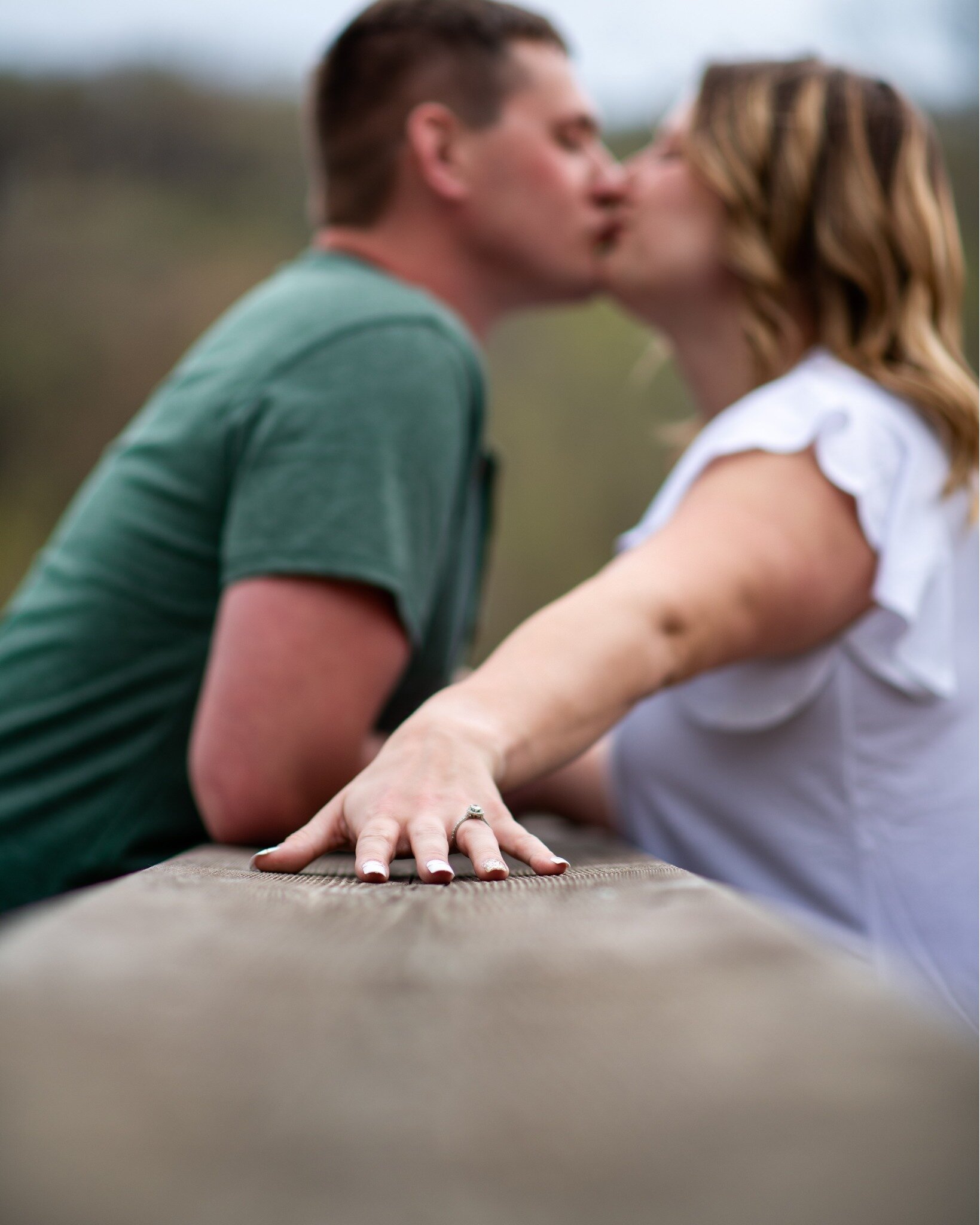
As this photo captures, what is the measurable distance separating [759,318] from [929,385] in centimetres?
26

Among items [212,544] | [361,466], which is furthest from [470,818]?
[212,544]

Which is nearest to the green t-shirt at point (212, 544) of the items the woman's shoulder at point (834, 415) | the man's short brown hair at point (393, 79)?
the woman's shoulder at point (834, 415)

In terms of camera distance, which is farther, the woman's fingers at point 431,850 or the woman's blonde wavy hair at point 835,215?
the woman's blonde wavy hair at point 835,215

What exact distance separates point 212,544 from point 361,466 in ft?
0.69

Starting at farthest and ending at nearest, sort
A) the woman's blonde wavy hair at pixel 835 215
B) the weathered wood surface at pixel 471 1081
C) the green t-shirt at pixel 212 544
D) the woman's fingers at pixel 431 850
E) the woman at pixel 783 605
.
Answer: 1. the woman's blonde wavy hair at pixel 835 215
2. the green t-shirt at pixel 212 544
3. the woman at pixel 783 605
4. the woman's fingers at pixel 431 850
5. the weathered wood surface at pixel 471 1081

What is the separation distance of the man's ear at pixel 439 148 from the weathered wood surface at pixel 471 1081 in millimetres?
1261

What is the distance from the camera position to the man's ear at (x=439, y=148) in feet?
4.54

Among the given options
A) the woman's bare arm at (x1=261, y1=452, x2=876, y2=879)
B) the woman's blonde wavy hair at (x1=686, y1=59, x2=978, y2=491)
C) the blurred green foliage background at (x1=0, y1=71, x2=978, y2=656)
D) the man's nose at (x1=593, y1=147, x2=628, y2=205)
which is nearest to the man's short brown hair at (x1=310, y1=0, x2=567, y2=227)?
the man's nose at (x1=593, y1=147, x2=628, y2=205)

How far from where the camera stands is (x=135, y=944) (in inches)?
11.0

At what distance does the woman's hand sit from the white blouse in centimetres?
43

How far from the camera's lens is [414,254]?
1.41 metres

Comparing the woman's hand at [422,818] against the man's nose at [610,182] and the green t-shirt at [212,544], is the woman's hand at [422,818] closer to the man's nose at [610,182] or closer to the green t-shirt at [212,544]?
the green t-shirt at [212,544]

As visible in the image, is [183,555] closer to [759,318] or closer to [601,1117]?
[759,318]

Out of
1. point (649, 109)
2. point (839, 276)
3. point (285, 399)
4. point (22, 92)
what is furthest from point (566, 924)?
point (22, 92)
